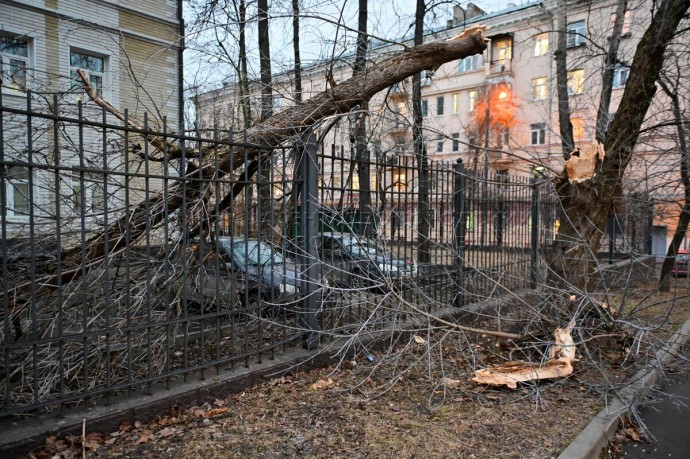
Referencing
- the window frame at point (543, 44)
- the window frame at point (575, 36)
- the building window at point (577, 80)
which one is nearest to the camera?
the building window at point (577, 80)

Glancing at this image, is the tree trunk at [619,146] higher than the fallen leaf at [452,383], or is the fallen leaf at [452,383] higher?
the tree trunk at [619,146]

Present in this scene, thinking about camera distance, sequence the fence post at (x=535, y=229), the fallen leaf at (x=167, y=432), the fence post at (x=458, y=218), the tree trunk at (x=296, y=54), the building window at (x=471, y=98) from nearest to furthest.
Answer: the fallen leaf at (x=167, y=432)
the tree trunk at (x=296, y=54)
the fence post at (x=458, y=218)
the fence post at (x=535, y=229)
the building window at (x=471, y=98)

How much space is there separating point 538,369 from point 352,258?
2.26m

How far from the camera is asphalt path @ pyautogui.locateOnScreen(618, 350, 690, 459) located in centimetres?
366

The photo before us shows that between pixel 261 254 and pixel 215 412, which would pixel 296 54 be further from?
pixel 215 412

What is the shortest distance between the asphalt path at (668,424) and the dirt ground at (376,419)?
376mm

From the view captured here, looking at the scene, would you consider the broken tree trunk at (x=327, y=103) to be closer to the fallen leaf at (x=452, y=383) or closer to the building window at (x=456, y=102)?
the fallen leaf at (x=452, y=383)

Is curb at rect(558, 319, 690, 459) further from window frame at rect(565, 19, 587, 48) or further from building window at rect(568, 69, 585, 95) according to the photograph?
building window at rect(568, 69, 585, 95)

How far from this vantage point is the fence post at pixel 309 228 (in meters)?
4.84

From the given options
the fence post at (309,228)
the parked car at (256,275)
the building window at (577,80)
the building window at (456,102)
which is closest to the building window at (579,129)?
the building window at (577,80)

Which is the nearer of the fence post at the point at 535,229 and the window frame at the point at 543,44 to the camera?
the fence post at the point at 535,229

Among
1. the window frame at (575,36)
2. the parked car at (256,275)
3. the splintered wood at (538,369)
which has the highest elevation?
the window frame at (575,36)

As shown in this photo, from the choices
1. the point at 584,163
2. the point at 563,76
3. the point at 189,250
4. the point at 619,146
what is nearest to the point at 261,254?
the point at 189,250

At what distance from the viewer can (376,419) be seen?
386 centimetres
